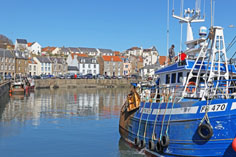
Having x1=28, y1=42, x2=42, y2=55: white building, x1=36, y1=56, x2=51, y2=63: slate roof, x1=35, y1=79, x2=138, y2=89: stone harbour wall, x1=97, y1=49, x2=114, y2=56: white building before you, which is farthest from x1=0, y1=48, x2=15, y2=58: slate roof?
x1=97, y1=49, x2=114, y2=56: white building

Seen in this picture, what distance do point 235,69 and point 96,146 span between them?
31.7ft

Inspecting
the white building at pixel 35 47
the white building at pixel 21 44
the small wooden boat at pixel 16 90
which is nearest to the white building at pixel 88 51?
the white building at pixel 35 47

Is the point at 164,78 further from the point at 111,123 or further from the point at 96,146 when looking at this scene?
the point at 111,123

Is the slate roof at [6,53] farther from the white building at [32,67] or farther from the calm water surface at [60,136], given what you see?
the calm water surface at [60,136]

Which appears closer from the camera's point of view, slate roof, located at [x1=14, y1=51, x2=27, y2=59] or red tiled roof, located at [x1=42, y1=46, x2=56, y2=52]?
slate roof, located at [x1=14, y1=51, x2=27, y2=59]

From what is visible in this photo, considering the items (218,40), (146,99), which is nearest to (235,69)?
(218,40)

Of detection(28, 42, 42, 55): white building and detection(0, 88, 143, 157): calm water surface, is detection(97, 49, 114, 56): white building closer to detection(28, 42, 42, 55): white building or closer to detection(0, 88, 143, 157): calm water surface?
detection(28, 42, 42, 55): white building

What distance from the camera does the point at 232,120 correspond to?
11938 mm

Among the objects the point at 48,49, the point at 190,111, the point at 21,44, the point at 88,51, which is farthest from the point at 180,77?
the point at 88,51

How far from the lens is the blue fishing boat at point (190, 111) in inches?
481

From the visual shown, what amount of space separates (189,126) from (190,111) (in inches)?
24.8

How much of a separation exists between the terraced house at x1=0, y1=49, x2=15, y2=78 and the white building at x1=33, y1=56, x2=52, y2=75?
14880mm

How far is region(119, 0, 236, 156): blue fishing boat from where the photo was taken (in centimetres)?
1221

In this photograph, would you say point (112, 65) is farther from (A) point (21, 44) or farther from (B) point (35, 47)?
(A) point (21, 44)
